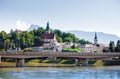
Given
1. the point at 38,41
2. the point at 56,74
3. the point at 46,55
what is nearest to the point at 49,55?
the point at 46,55

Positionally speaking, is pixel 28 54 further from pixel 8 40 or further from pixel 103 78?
pixel 8 40

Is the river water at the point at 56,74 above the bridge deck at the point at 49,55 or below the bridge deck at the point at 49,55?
below

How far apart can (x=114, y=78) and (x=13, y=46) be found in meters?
114

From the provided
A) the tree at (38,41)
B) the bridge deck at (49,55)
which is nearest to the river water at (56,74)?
the bridge deck at (49,55)

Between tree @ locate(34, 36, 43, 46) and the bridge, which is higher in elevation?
tree @ locate(34, 36, 43, 46)

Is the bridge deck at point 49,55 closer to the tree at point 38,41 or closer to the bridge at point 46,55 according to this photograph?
the bridge at point 46,55

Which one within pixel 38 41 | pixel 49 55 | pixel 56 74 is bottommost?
pixel 56 74

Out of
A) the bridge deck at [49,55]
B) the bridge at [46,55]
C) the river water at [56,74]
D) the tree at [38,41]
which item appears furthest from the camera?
the tree at [38,41]

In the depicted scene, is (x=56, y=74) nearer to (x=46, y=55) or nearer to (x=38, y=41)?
(x=46, y=55)

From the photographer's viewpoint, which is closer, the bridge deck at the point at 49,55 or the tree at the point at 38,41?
the bridge deck at the point at 49,55

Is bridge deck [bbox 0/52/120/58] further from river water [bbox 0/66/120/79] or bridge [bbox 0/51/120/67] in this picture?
river water [bbox 0/66/120/79]

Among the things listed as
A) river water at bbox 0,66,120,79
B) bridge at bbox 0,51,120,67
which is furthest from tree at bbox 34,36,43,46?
river water at bbox 0,66,120,79

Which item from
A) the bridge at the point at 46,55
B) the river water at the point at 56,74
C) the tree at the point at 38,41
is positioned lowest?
the river water at the point at 56,74

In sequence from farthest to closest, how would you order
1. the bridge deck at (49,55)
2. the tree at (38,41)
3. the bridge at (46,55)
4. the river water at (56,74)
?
the tree at (38,41) → the bridge at (46,55) → the bridge deck at (49,55) → the river water at (56,74)
